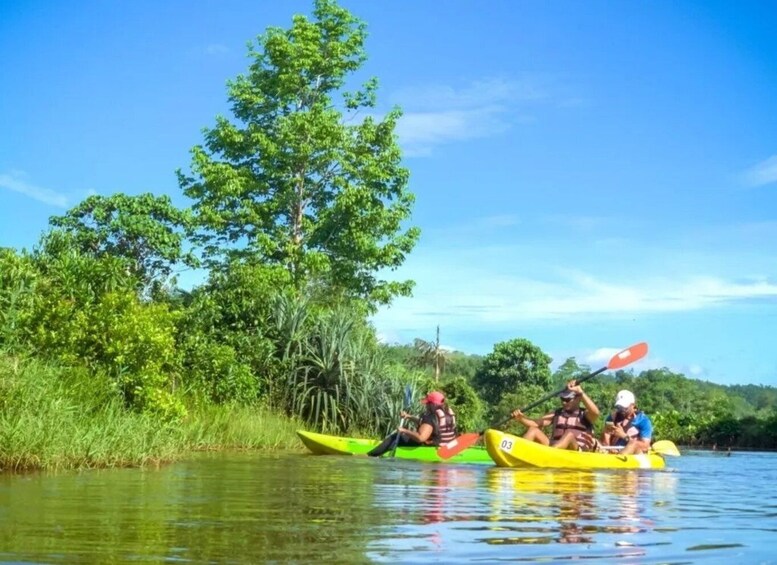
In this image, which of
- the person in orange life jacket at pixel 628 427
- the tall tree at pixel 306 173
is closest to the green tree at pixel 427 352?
the tall tree at pixel 306 173

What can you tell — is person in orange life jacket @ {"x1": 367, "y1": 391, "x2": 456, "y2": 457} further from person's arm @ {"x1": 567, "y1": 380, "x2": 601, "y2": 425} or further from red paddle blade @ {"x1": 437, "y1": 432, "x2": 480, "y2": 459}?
person's arm @ {"x1": 567, "y1": 380, "x2": 601, "y2": 425}

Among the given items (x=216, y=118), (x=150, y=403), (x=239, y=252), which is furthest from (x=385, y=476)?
(x=216, y=118)

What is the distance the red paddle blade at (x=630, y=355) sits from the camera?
1680 cm

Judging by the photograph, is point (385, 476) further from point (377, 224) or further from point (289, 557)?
point (377, 224)

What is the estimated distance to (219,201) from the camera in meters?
26.2

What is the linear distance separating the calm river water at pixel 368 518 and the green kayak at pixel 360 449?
149 inches

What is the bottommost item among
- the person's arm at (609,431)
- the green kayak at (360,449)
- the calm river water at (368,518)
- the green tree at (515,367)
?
the calm river water at (368,518)

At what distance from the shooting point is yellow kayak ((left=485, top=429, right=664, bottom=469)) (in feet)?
43.8

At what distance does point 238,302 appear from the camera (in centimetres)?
2084

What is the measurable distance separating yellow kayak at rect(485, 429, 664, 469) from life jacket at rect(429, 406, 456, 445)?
189cm

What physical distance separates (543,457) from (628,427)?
7.86ft

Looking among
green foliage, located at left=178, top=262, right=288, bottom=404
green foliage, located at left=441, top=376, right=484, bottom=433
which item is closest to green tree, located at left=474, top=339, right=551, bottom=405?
green foliage, located at left=441, top=376, right=484, bottom=433

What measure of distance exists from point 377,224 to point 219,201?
3984 millimetres

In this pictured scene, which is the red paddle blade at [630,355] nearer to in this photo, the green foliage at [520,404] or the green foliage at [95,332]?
the green foliage at [95,332]
